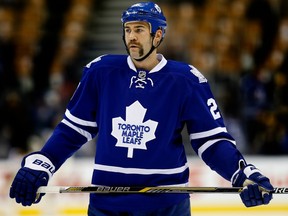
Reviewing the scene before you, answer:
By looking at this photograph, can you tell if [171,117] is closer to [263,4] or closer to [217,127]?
[217,127]

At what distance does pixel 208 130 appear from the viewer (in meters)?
3.29

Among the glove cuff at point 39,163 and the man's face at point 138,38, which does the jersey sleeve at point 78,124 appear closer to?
the glove cuff at point 39,163

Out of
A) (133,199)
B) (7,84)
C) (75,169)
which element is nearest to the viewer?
(133,199)

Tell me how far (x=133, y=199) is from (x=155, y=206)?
0.31 ft

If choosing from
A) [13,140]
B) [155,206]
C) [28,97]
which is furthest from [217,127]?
[28,97]

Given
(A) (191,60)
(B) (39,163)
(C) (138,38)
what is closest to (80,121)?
(B) (39,163)

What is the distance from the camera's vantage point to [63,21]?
894 centimetres

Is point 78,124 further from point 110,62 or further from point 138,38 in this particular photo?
point 138,38

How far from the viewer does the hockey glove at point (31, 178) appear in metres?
3.18

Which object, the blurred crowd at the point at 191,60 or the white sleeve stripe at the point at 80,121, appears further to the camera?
the blurred crowd at the point at 191,60

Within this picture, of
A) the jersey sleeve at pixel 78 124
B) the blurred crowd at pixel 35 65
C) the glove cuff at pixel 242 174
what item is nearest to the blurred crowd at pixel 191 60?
the blurred crowd at pixel 35 65

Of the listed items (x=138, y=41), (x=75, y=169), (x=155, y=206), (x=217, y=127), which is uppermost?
(x=138, y=41)

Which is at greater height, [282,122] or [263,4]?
[263,4]

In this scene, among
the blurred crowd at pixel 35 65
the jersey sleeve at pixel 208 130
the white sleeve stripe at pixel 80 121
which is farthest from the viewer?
the blurred crowd at pixel 35 65
